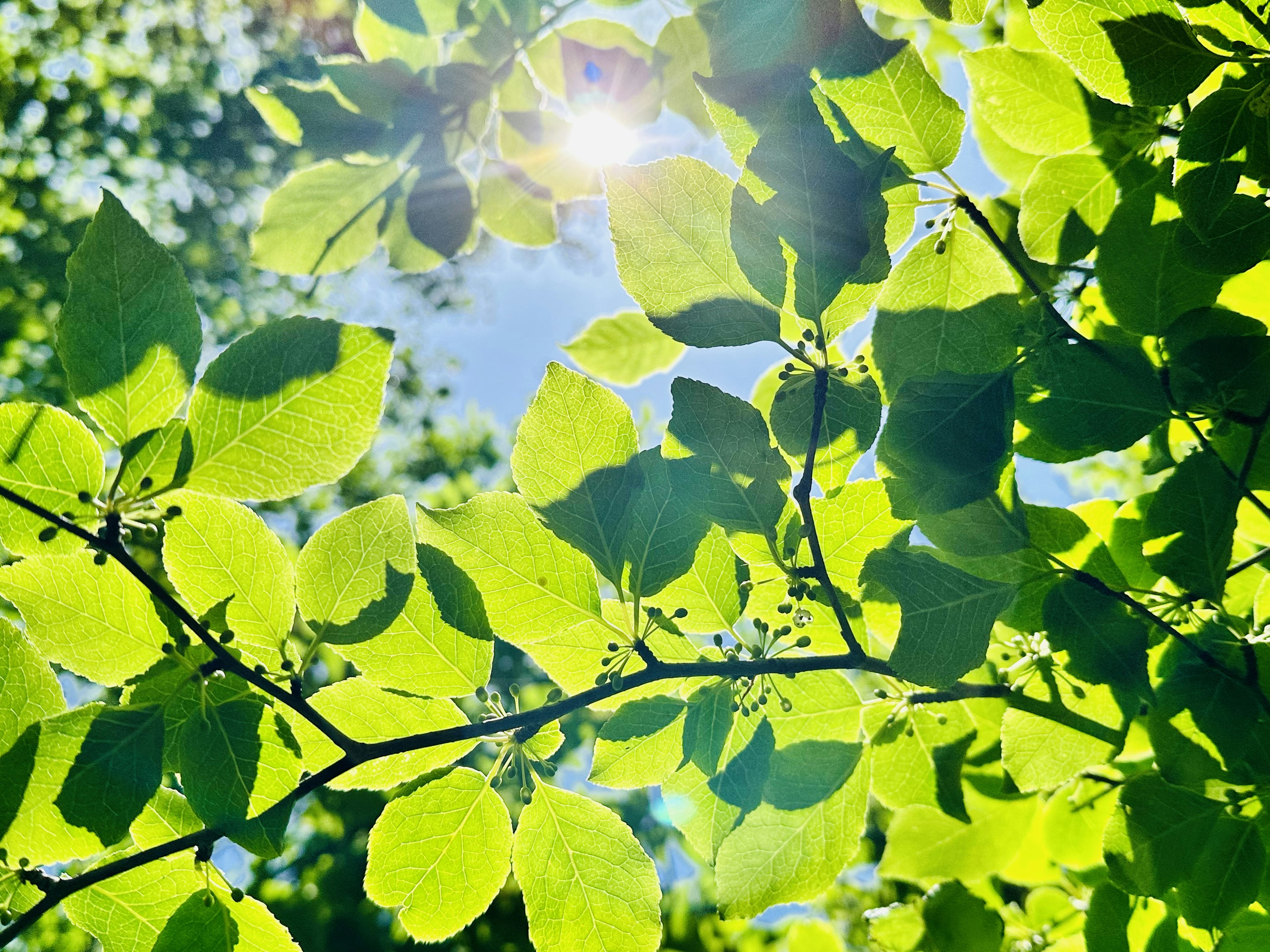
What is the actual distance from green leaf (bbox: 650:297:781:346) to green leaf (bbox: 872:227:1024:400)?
0.57 ft

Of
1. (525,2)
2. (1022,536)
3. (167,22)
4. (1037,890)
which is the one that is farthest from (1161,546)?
(167,22)

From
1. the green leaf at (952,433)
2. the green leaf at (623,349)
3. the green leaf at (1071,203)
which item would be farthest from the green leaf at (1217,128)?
the green leaf at (623,349)

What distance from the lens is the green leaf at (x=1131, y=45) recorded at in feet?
2.35

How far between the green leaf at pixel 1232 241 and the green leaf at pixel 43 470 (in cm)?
105

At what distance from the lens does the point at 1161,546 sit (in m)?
0.85

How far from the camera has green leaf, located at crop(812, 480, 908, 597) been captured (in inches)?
31.2

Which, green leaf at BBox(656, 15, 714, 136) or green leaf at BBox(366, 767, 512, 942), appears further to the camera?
green leaf at BBox(656, 15, 714, 136)

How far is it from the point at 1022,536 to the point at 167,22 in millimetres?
13268

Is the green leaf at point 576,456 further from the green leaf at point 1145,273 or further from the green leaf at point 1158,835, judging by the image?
the green leaf at point 1158,835

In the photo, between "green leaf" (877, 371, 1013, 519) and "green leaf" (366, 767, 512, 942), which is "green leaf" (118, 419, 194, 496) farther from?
"green leaf" (877, 371, 1013, 519)

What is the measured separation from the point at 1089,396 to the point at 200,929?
1.03 m

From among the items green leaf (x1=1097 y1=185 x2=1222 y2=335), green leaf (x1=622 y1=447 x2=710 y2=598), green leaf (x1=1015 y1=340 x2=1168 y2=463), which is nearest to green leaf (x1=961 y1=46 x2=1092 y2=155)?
green leaf (x1=1097 y1=185 x2=1222 y2=335)

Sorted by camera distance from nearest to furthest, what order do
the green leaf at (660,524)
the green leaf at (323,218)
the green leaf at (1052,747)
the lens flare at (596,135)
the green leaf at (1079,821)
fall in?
the green leaf at (660,524), the green leaf at (1052,747), the green leaf at (1079,821), the green leaf at (323,218), the lens flare at (596,135)

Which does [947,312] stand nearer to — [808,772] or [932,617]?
[932,617]
